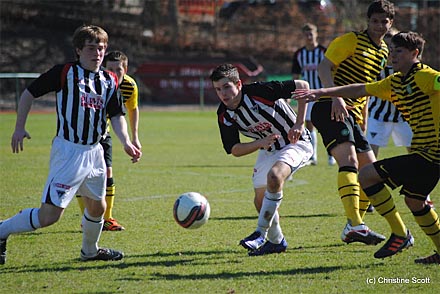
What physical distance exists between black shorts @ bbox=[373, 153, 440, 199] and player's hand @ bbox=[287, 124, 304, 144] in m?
0.83

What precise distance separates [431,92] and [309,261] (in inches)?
63.9

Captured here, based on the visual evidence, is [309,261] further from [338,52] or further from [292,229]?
[338,52]

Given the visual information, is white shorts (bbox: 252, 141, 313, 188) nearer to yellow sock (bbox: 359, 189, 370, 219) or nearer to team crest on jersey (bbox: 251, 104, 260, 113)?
team crest on jersey (bbox: 251, 104, 260, 113)

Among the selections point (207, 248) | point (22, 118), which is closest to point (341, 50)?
point (207, 248)

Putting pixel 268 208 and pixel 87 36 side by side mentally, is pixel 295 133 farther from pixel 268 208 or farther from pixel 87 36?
pixel 87 36

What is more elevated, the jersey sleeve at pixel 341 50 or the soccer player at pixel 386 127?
the jersey sleeve at pixel 341 50

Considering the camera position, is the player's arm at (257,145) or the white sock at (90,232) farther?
the player's arm at (257,145)

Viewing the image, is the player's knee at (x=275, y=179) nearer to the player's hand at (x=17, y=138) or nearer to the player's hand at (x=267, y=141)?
the player's hand at (x=267, y=141)

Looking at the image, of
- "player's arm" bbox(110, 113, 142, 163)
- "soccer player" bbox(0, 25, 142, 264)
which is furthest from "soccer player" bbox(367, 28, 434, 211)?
"soccer player" bbox(0, 25, 142, 264)

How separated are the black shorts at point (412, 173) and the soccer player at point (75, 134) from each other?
2.19 metres

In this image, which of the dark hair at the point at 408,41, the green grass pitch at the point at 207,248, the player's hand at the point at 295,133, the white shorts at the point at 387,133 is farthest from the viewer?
the white shorts at the point at 387,133

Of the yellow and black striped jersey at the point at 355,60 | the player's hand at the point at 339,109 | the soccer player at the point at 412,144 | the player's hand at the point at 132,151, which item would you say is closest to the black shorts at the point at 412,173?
the soccer player at the point at 412,144

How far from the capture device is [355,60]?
718cm

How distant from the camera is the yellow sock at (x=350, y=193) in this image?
259 inches
